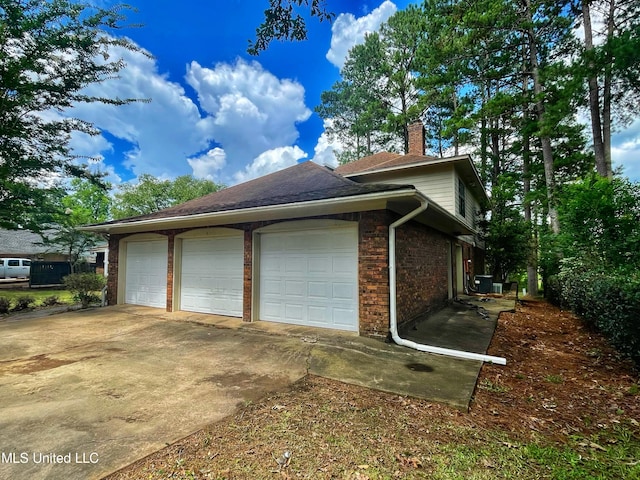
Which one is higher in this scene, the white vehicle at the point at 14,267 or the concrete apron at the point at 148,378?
the white vehicle at the point at 14,267

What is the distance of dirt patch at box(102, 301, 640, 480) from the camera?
6.87 ft

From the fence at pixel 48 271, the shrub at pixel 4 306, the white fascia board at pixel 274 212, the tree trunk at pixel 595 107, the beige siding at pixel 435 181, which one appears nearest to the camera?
the white fascia board at pixel 274 212

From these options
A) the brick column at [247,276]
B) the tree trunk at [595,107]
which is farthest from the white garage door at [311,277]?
the tree trunk at [595,107]

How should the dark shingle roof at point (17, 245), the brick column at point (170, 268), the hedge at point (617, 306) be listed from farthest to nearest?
1. the dark shingle roof at point (17, 245)
2. the brick column at point (170, 268)
3. the hedge at point (617, 306)

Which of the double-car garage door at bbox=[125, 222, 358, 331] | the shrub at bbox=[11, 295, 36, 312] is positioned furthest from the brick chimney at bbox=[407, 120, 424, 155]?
the shrub at bbox=[11, 295, 36, 312]

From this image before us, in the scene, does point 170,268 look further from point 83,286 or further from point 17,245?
point 17,245

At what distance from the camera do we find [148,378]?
3.74m

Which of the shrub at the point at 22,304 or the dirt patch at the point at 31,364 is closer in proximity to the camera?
the dirt patch at the point at 31,364

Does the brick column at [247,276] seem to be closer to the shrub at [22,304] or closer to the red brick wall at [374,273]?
the red brick wall at [374,273]

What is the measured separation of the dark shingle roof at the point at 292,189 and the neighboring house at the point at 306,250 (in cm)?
5

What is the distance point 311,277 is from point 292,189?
2.10 metres

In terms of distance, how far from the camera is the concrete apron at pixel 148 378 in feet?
7.68

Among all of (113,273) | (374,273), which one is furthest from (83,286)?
(374,273)

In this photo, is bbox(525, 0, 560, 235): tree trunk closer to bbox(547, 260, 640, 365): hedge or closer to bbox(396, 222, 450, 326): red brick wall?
bbox(396, 222, 450, 326): red brick wall
